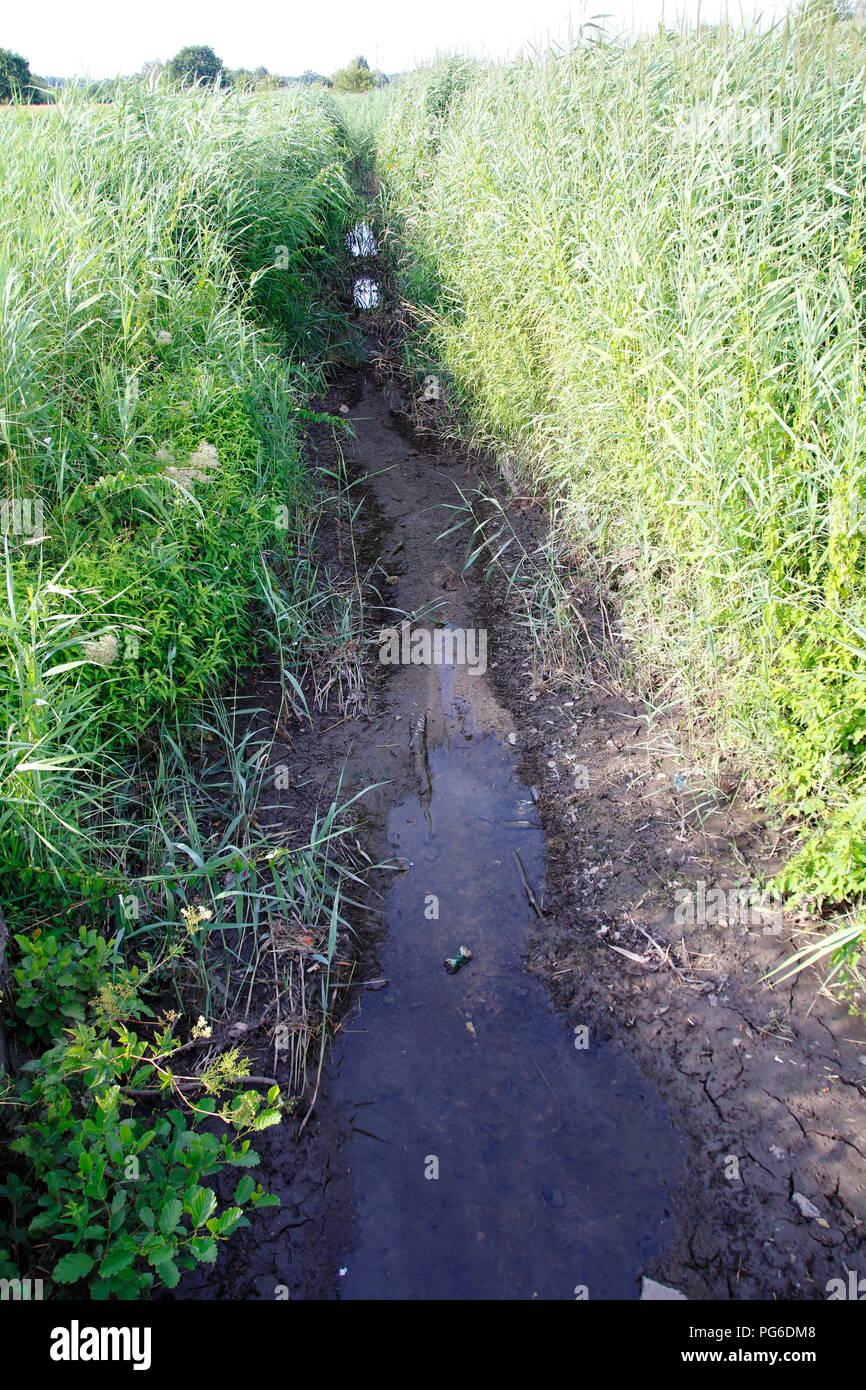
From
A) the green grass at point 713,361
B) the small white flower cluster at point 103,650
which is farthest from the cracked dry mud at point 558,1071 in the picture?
the small white flower cluster at point 103,650

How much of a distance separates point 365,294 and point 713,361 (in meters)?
5.56

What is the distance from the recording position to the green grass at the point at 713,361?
2.38 meters

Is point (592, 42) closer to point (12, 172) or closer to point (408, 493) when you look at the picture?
point (408, 493)

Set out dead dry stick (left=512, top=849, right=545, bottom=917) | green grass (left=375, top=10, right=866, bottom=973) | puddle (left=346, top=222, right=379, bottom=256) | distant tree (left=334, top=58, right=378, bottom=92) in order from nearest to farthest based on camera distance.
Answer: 1. green grass (left=375, top=10, right=866, bottom=973)
2. dead dry stick (left=512, top=849, right=545, bottom=917)
3. puddle (left=346, top=222, right=379, bottom=256)
4. distant tree (left=334, top=58, right=378, bottom=92)

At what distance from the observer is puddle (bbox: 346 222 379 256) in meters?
8.03

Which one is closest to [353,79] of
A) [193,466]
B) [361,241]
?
[361,241]

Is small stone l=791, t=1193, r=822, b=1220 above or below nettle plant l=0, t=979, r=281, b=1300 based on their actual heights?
below

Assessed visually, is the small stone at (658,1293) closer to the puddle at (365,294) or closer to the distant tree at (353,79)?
the puddle at (365,294)

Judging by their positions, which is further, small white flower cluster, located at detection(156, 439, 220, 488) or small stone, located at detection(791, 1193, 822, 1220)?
small white flower cluster, located at detection(156, 439, 220, 488)

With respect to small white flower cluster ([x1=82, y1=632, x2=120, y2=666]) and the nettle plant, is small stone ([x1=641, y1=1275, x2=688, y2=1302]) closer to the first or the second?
the nettle plant

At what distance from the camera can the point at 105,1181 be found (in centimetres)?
177

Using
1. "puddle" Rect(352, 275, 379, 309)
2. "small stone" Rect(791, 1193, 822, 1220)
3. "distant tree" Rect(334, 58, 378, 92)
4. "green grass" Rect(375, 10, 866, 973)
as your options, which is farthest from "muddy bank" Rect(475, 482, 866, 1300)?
"distant tree" Rect(334, 58, 378, 92)

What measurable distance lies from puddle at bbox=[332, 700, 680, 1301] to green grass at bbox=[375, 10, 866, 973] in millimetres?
856

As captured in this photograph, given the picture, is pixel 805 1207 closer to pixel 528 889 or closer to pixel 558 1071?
pixel 558 1071
